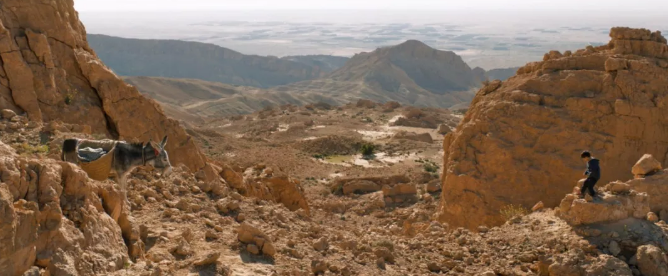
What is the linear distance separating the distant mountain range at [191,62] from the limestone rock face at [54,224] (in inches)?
4986

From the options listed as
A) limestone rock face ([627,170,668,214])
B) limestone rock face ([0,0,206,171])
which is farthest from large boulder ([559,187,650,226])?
limestone rock face ([0,0,206,171])

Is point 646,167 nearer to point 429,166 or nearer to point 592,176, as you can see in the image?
point 592,176

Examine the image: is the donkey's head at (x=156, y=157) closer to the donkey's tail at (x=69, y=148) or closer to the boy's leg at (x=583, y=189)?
the donkey's tail at (x=69, y=148)

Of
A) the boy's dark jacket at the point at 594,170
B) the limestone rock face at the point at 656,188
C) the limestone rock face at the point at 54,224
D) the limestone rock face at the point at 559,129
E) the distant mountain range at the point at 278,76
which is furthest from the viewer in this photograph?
the distant mountain range at the point at 278,76

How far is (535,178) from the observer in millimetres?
12156

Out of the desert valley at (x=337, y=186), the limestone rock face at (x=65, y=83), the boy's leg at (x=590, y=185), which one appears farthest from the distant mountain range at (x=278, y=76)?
the boy's leg at (x=590, y=185)

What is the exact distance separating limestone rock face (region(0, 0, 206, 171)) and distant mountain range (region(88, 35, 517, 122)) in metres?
47.6

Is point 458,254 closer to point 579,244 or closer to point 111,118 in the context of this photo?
point 579,244

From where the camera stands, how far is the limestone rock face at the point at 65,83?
33.3 feet

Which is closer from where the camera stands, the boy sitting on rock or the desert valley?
the desert valley

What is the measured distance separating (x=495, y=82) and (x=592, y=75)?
2510mm

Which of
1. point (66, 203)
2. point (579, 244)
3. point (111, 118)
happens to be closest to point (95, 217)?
point (66, 203)

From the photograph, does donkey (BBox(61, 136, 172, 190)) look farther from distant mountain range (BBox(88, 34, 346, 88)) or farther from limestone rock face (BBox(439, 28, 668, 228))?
distant mountain range (BBox(88, 34, 346, 88))

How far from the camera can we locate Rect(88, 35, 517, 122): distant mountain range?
7975 centimetres
